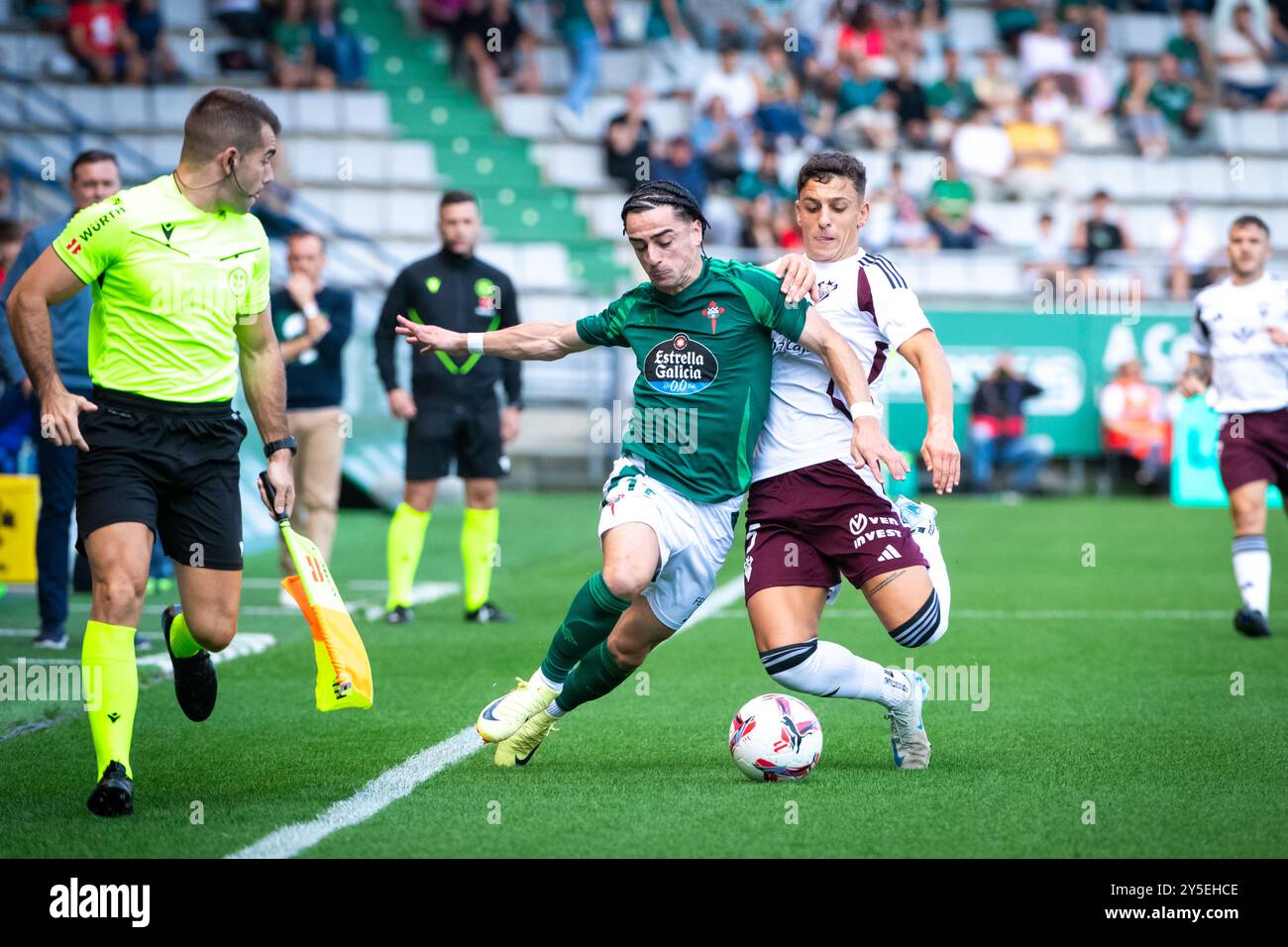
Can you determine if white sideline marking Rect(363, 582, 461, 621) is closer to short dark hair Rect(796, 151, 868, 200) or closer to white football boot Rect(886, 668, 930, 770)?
white football boot Rect(886, 668, 930, 770)

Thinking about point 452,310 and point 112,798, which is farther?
point 452,310

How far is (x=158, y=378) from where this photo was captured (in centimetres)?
567

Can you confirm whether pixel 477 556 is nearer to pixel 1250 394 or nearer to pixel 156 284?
pixel 1250 394

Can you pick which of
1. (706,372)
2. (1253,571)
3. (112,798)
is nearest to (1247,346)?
(1253,571)

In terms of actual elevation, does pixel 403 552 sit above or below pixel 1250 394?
below

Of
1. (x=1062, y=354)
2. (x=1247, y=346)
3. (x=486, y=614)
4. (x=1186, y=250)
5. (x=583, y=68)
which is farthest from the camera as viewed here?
(x=583, y=68)

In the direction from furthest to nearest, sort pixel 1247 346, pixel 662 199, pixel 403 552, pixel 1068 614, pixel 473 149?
pixel 473 149 < pixel 1068 614 < pixel 403 552 < pixel 1247 346 < pixel 662 199

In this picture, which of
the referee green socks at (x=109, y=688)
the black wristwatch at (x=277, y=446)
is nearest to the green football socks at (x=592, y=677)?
the black wristwatch at (x=277, y=446)

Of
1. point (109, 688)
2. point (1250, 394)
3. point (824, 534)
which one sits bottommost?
point (109, 688)

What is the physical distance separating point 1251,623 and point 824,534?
16.2ft

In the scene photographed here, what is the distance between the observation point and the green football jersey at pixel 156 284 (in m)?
5.56

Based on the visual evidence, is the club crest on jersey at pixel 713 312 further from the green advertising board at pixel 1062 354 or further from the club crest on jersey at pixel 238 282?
the green advertising board at pixel 1062 354

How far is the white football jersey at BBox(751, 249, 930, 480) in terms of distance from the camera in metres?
6.13
